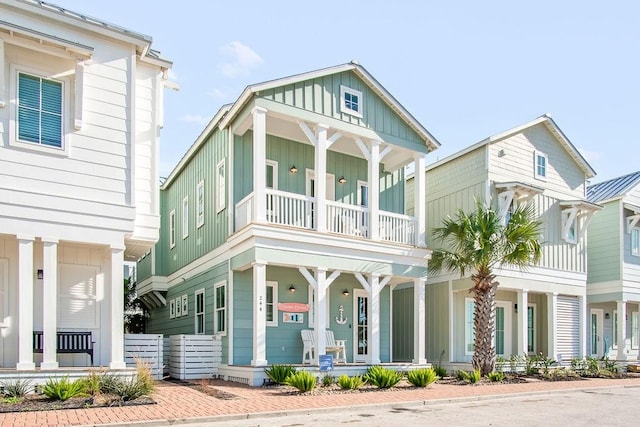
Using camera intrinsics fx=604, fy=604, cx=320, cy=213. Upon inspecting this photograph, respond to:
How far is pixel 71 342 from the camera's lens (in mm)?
12828

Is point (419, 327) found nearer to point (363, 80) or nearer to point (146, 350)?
point (363, 80)

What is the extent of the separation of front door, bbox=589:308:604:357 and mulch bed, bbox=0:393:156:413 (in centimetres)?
2067

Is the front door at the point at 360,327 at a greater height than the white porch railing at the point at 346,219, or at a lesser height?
lesser

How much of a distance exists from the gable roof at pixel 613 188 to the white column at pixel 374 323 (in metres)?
13.2

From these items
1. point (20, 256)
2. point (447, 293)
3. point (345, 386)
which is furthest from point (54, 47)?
point (447, 293)

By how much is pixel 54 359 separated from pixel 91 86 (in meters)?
5.62

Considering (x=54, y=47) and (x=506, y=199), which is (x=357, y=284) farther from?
(x=54, y=47)

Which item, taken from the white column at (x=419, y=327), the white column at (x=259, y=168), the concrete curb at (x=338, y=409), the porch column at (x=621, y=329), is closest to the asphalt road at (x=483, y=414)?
the concrete curb at (x=338, y=409)

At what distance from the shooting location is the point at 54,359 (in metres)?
11.7

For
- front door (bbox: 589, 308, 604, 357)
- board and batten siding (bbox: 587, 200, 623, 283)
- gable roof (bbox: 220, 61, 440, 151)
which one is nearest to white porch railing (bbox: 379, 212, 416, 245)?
gable roof (bbox: 220, 61, 440, 151)

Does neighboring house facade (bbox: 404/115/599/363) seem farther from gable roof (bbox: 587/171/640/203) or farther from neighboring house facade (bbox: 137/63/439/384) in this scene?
neighboring house facade (bbox: 137/63/439/384)

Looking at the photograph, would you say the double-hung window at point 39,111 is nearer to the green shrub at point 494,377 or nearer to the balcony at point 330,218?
the balcony at point 330,218

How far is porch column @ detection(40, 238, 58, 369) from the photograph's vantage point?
11617 mm

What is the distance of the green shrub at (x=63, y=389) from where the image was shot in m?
10.4
